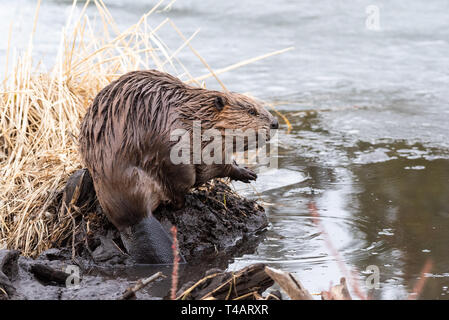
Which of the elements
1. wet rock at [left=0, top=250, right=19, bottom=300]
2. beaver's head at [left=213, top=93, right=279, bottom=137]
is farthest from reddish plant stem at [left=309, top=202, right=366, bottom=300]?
wet rock at [left=0, top=250, right=19, bottom=300]

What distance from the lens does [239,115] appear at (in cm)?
370

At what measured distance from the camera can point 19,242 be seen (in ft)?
12.1

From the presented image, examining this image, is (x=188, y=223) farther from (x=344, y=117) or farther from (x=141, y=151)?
(x=344, y=117)

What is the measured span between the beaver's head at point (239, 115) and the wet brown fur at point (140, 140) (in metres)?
0.01

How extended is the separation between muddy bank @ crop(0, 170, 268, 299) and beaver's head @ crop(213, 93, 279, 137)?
20.1 inches

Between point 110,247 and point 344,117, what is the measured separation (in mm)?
3620

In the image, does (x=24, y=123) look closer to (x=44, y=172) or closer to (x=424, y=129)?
(x=44, y=172)

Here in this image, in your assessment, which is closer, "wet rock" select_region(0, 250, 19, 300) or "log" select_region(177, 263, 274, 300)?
"log" select_region(177, 263, 274, 300)

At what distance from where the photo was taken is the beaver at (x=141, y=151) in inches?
133

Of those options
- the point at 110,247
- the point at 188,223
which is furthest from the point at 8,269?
the point at 188,223

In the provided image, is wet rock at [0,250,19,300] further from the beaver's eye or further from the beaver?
the beaver's eye

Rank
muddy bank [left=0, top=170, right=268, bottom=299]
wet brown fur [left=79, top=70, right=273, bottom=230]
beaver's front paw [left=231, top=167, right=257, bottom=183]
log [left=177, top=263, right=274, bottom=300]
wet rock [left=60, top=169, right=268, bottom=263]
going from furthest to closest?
beaver's front paw [left=231, top=167, right=257, bottom=183]
wet rock [left=60, top=169, right=268, bottom=263]
wet brown fur [left=79, top=70, right=273, bottom=230]
muddy bank [left=0, top=170, right=268, bottom=299]
log [left=177, top=263, right=274, bottom=300]

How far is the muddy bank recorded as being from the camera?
3.09 meters

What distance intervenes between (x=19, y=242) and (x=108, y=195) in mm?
650
